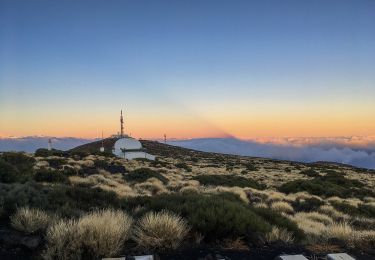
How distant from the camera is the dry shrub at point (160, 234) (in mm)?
7297

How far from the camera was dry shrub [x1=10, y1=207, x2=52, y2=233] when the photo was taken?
26.0 ft

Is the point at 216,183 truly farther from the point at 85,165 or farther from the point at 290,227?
the point at 290,227

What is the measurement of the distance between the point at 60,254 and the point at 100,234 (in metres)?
0.68

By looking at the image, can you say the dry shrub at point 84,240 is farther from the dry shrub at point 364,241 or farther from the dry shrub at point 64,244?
the dry shrub at point 364,241

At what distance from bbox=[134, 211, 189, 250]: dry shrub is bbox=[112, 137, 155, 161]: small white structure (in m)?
56.4

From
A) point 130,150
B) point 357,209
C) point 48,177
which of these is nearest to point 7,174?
point 48,177

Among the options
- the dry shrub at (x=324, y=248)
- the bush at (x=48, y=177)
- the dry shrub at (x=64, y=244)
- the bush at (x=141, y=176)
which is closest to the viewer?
the dry shrub at (x=64, y=244)

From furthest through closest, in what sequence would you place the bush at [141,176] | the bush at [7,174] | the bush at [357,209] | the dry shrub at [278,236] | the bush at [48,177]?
the bush at [141,176]
the bush at [48,177]
the bush at [357,209]
the bush at [7,174]
the dry shrub at [278,236]

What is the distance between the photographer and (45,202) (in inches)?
412

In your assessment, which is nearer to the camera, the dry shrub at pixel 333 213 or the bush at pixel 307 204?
the dry shrub at pixel 333 213

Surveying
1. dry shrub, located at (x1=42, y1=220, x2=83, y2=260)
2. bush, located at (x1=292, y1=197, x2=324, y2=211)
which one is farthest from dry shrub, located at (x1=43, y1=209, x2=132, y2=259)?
bush, located at (x1=292, y1=197, x2=324, y2=211)

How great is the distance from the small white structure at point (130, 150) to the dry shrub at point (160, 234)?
56388 millimetres

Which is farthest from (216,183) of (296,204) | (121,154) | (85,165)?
(121,154)

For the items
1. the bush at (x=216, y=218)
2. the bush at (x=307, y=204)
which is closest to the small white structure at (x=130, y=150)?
the bush at (x=307, y=204)
